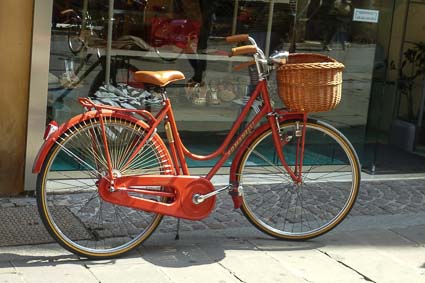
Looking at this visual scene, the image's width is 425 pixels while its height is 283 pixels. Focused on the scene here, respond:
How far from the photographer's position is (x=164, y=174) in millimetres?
4379

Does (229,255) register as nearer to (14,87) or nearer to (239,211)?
(239,211)

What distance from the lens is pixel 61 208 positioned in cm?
514

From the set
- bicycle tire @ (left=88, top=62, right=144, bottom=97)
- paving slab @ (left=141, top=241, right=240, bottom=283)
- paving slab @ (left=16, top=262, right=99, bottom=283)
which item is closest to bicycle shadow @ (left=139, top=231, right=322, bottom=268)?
paving slab @ (left=141, top=241, right=240, bottom=283)

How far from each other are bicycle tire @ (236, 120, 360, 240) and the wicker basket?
0.78 ft

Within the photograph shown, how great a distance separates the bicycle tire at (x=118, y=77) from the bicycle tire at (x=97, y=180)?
5.12 feet

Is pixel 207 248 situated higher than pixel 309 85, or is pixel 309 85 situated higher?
pixel 309 85

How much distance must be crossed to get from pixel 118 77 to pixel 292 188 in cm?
224

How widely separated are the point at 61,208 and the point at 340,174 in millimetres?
2174

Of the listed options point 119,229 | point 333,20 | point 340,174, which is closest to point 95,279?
point 119,229

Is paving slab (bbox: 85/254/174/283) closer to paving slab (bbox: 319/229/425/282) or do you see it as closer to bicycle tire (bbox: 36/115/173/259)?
bicycle tire (bbox: 36/115/173/259)

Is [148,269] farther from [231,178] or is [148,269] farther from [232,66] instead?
[232,66]

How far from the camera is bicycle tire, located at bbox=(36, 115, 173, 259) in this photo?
418 cm

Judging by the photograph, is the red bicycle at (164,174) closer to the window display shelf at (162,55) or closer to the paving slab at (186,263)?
the paving slab at (186,263)

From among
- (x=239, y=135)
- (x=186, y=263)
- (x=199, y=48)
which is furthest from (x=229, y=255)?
(x=199, y=48)
